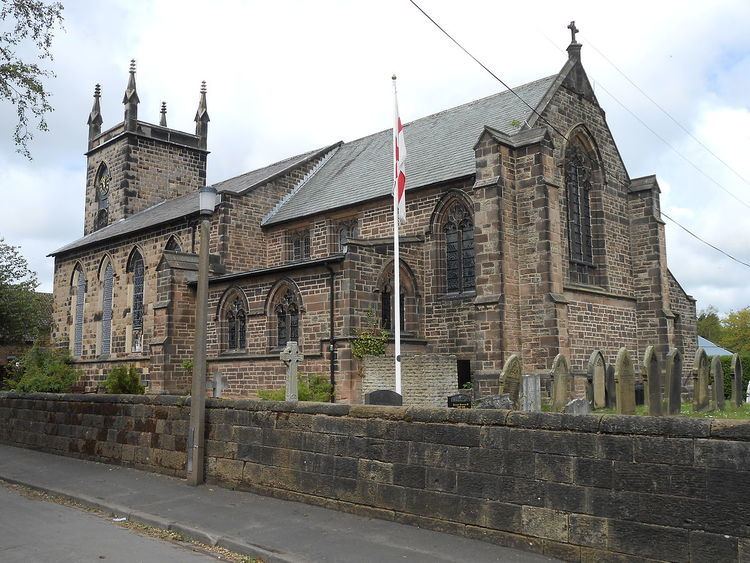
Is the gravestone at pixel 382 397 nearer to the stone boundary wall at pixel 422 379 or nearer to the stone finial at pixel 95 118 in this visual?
the stone boundary wall at pixel 422 379

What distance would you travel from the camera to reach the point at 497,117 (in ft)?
76.4

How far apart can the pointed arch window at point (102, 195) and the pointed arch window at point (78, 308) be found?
5275mm

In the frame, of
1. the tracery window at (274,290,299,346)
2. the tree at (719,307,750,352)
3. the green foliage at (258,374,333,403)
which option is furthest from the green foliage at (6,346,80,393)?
Result: the tree at (719,307,750,352)

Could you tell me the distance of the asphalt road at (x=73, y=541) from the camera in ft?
22.6

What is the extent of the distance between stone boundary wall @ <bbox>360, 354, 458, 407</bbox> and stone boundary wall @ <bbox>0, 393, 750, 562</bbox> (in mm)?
8390

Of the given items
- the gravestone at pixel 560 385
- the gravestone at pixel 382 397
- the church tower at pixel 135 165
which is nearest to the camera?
the gravestone at pixel 382 397

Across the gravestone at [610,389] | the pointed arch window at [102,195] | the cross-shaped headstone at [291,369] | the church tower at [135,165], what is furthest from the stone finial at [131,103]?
the gravestone at [610,389]

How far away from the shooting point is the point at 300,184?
30109mm

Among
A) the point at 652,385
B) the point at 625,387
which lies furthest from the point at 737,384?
the point at 625,387

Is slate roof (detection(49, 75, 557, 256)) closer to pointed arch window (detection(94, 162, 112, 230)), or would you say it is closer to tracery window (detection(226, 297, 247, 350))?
tracery window (detection(226, 297, 247, 350))

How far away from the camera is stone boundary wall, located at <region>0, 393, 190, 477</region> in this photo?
36.7 feet

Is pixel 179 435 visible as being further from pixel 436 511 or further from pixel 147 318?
pixel 147 318

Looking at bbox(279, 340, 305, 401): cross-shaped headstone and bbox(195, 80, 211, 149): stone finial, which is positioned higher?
bbox(195, 80, 211, 149): stone finial

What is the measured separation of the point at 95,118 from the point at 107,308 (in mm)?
16413
